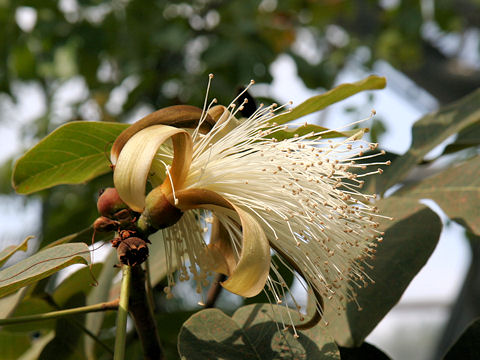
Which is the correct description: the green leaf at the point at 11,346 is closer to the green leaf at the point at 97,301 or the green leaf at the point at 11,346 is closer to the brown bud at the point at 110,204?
the green leaf at the point at 97,301

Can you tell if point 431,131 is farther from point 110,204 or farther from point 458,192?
point 110,204

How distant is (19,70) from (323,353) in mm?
1858

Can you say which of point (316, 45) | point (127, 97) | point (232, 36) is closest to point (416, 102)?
point (316, 45)

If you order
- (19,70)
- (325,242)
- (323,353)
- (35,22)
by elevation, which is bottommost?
Answer: (323,353)

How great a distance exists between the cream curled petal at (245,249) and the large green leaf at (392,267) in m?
0.17

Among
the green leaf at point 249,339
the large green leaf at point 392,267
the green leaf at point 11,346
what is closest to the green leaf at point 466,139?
the large green leaf at point 392,267

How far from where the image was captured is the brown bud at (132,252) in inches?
19.0

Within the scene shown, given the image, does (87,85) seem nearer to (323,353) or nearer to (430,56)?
(323,353)

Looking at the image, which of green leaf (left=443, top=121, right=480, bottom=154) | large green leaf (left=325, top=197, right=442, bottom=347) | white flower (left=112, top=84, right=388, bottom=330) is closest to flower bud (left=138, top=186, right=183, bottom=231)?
white flower (left=112, top=84, right=388, bottom=330)

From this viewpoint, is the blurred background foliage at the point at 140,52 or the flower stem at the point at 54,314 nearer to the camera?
the flower stem at the point at 54,314

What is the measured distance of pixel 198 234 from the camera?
582mm

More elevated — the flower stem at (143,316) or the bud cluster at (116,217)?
the bud cluster at (116,217)

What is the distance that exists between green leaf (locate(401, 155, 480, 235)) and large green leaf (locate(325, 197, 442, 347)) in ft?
0.16

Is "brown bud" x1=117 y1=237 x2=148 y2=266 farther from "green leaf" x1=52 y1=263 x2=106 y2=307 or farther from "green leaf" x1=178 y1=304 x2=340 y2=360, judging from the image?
"green leaf" x1=52 y1=263 x2=106 y2=307
